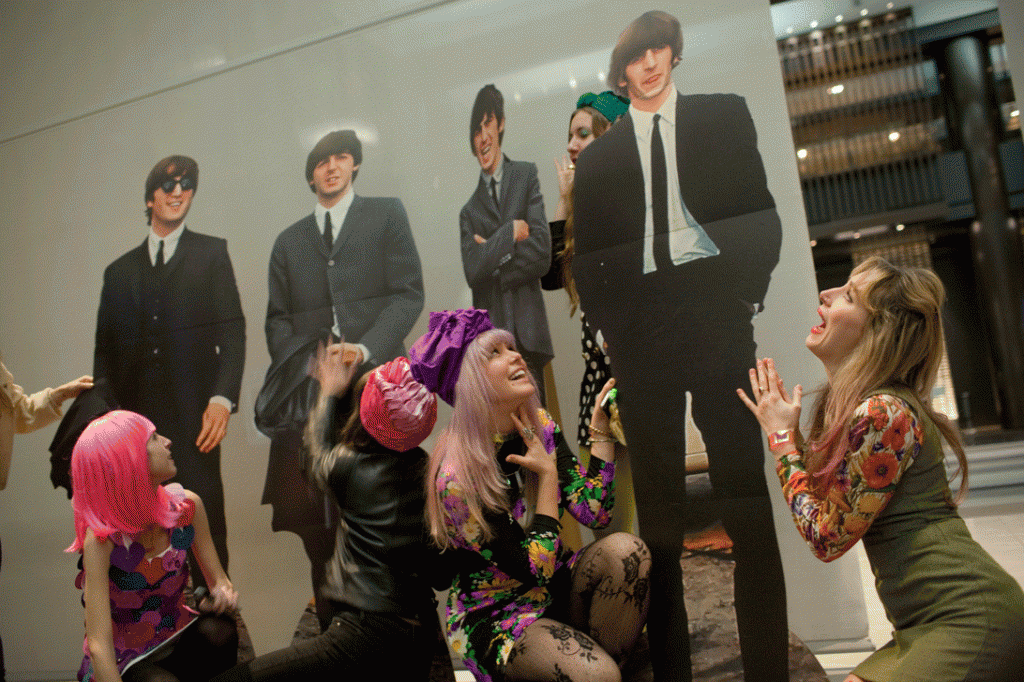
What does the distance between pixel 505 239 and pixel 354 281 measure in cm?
78

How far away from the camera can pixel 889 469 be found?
6.31ft

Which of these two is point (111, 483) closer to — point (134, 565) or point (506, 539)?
point (134, 565)

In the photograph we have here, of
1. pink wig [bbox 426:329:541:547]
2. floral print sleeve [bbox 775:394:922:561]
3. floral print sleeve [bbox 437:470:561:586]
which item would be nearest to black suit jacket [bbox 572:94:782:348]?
pink wig [bbox 426:329:541:547]

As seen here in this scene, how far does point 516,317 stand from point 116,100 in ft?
8.63

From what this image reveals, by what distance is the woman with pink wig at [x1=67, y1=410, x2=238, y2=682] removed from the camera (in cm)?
250

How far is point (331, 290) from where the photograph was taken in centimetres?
351

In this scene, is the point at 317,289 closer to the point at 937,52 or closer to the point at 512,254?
the point at 512,254

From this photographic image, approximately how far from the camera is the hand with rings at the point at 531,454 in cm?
237

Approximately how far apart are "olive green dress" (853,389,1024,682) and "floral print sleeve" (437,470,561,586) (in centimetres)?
88

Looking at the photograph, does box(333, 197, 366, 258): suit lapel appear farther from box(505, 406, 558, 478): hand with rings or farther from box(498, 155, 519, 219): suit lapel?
box(505, 406, 558, 478): hand with rings

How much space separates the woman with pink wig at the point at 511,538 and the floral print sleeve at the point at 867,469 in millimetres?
591

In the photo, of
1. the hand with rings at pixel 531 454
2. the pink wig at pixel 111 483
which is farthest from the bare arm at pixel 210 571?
the hand with rings at pixel 531 454

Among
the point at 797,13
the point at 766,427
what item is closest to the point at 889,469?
the point at 766,427

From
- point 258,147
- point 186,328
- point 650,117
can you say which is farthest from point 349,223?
point 650,117
